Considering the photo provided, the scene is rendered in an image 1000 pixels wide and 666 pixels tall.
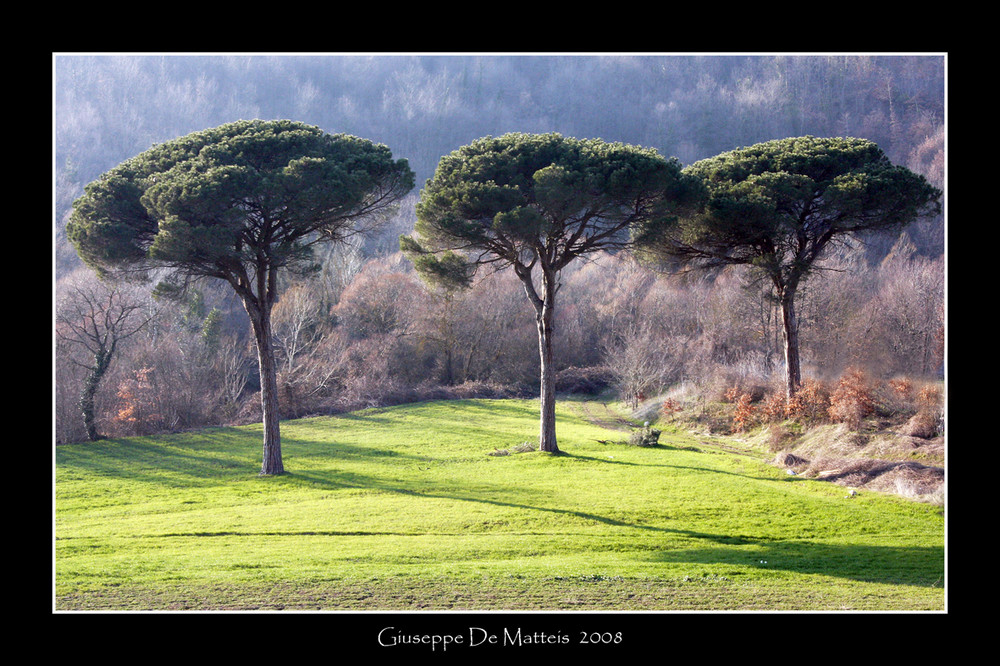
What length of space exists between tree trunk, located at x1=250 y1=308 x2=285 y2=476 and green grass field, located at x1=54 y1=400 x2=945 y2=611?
0.62 m

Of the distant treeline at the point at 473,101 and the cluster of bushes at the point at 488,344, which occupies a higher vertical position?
the distant treeline at the point at 473,101

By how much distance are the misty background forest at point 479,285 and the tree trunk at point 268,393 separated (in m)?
2.41

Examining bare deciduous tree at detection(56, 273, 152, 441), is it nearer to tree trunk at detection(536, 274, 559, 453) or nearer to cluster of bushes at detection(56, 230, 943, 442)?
cluster of bushes at detection(56, 230, 943, 442)

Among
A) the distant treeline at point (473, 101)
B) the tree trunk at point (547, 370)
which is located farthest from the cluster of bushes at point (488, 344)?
the distant treeline at point (473, 101)

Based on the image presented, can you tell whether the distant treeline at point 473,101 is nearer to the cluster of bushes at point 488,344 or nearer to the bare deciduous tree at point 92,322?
the bare deciduous tree at point 92,322

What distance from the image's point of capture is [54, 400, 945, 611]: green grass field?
763 centimetres

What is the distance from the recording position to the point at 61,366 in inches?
950

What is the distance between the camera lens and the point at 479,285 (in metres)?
39.9

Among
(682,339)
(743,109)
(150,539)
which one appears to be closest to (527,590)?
(150,539)

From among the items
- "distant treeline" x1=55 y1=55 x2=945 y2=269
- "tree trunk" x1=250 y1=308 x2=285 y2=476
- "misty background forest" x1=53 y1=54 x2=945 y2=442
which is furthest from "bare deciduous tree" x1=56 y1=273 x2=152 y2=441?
"tree trunk" x1=250 y1=308 x2=285 y2=476

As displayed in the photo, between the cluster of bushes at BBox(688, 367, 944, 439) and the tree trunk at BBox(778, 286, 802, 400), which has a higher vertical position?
the tree trunk at BBox(778, 286, 802, 400)

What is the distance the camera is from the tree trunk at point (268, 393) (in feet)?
51.9

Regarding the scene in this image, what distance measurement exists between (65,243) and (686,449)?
32.9 meters

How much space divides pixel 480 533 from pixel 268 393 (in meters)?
7.32
